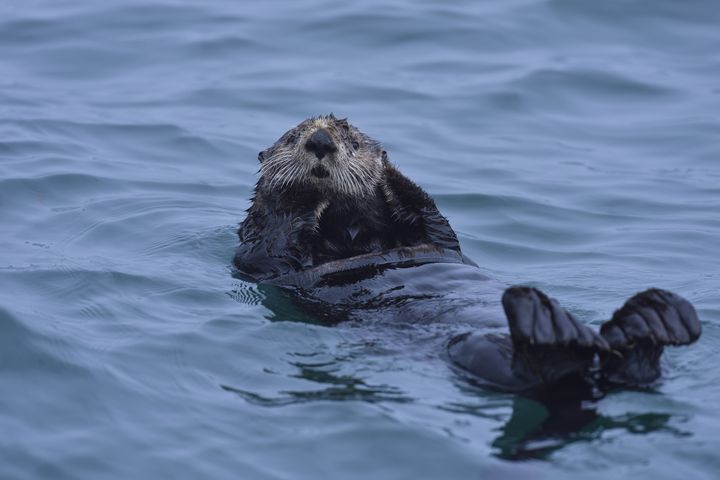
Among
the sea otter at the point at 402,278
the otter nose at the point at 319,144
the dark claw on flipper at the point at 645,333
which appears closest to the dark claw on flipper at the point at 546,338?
the sea otter at the point at 402,278

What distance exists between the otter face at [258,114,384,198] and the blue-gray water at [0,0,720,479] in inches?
27.6

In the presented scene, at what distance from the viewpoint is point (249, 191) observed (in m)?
8.92

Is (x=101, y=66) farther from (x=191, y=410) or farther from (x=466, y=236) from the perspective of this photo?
(x=191, y=410)

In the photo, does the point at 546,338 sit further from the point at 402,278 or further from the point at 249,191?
the point at 249,191

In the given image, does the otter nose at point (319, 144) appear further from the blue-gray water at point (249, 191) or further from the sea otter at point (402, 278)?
the blue-gray water at point (249, 191)

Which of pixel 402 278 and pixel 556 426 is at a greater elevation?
pixel 402 278

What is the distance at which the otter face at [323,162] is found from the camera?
616 centimetres

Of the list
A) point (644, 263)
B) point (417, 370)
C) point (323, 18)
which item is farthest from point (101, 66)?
point (417, 370)

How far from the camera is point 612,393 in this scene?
454 centimetres

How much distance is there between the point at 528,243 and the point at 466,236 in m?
0.46

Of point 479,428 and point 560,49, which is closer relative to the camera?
point 479,428

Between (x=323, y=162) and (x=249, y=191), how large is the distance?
2858mm

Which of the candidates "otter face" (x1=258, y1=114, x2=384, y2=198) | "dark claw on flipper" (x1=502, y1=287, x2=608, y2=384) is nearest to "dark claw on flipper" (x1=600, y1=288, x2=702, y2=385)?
"dark claw on flipper" (x1=502, y1=287, x2=608, y2=384)

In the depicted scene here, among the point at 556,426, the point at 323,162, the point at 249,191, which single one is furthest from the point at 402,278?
the point at 249,191
